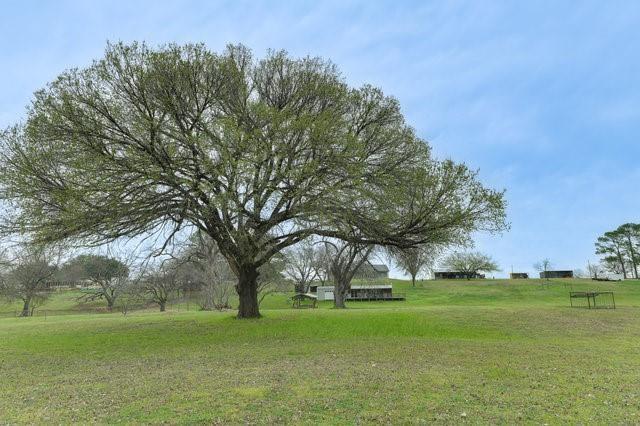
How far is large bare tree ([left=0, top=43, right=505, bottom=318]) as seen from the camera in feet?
51.5

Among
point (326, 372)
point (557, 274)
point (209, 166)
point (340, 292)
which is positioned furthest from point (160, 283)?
point (557, 274)

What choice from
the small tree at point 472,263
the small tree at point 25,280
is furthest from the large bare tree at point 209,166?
the small tree at point 472,263

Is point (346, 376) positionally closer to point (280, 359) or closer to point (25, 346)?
point (280, 359)

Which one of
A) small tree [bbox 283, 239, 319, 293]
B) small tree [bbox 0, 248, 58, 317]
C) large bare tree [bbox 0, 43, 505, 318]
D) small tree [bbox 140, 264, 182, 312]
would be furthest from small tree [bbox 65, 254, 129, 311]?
large bare tree [bbox 0, 43, 505, 318]

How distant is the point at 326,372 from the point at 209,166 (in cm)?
903

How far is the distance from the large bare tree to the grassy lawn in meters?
4.20

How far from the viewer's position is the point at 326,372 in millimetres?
10180

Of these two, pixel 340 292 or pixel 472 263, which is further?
pixel 472 263

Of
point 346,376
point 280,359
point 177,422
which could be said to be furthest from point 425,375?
point 177,422

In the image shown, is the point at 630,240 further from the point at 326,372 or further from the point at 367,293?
the point at 326,372

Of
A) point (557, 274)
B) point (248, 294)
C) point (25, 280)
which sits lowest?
point (248, 294)

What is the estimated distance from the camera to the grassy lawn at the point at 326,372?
7047 millimetres

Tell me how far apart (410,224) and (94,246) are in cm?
1300

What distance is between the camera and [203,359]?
41.4ft
